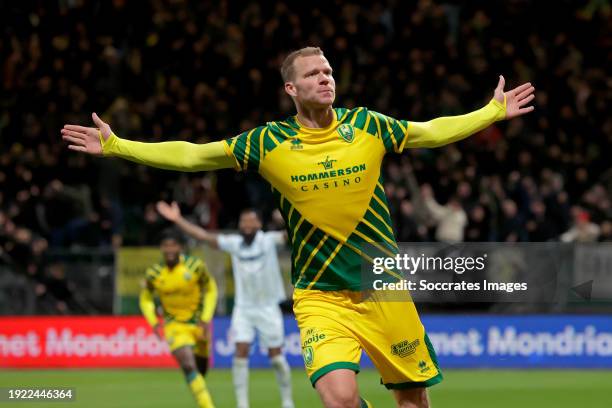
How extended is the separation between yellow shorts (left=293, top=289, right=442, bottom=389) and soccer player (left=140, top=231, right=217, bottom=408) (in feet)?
21.4

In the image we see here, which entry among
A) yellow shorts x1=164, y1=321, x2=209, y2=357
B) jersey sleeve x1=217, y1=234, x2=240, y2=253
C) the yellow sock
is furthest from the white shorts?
the yellow sock

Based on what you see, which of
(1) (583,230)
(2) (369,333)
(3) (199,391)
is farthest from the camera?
(1) (583,230)

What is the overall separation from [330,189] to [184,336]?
22.6ft

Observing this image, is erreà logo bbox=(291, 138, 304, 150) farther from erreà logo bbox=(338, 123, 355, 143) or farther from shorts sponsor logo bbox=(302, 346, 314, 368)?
shorts sponsor logo bbox=(302, 346, 314, 368)

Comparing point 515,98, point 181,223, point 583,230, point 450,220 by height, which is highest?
point 450,220


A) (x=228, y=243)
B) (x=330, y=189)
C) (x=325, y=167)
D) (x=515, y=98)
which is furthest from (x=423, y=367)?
(x=228, y=243)

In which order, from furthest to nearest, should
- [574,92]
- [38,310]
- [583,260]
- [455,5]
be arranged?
[455,5], [574,92], [38,310], [583,260]

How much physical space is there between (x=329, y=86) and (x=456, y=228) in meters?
12.2

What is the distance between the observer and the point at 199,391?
14.0 meters

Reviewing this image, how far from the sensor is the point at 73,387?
1780cm

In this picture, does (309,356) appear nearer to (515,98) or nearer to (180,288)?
(515,98)

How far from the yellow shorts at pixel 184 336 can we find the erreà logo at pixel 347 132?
267 inches

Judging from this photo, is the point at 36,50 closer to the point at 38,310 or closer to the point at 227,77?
the point at 227,77

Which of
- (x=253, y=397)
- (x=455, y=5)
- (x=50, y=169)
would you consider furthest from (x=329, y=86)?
(x=455, y=5)
